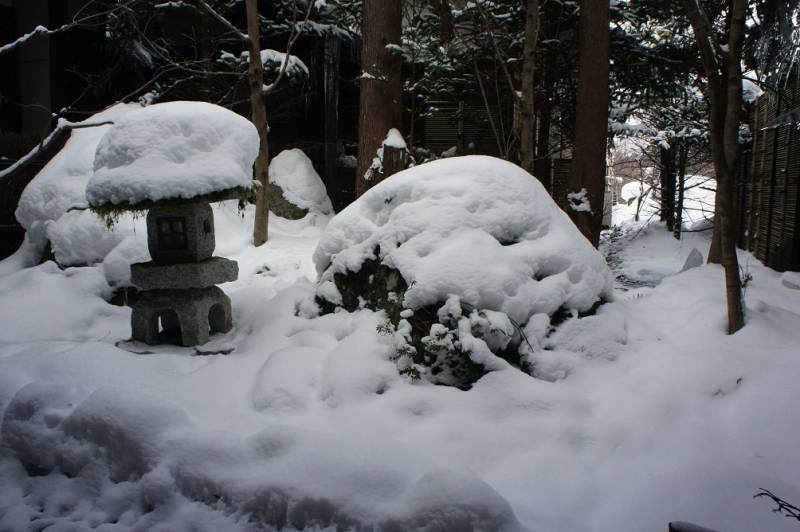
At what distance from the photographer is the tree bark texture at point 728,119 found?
3.81 m

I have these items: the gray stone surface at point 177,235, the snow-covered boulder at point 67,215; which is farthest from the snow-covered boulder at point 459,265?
the snow-covered boulder at point 67,215

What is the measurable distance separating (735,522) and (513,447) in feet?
3.68

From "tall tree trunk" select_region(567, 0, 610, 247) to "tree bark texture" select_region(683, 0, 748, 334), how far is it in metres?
2.90

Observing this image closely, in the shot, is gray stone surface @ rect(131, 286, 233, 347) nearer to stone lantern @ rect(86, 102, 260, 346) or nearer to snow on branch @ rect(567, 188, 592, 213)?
stone lantern @ rect(86, 102, 260, 346)

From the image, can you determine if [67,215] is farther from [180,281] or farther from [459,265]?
[459,265]

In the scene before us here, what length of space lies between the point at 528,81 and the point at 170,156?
4359mm

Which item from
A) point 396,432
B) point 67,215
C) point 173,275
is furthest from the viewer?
point 67,215

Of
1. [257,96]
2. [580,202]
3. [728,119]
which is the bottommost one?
[580,202]

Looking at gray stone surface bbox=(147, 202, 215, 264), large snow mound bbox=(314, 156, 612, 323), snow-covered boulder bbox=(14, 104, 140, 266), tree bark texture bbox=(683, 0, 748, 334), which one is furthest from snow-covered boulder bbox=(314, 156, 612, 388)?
snow-covered boulder bbox=(14, 104, 140, 266)

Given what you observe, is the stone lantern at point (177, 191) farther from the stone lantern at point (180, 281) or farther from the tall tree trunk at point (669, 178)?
the tall tree trunk at point (669, 178)

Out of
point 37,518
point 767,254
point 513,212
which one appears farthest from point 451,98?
point 37,518

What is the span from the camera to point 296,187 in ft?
32.1

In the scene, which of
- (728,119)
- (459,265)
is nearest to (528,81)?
(728,119)

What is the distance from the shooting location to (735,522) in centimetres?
247
